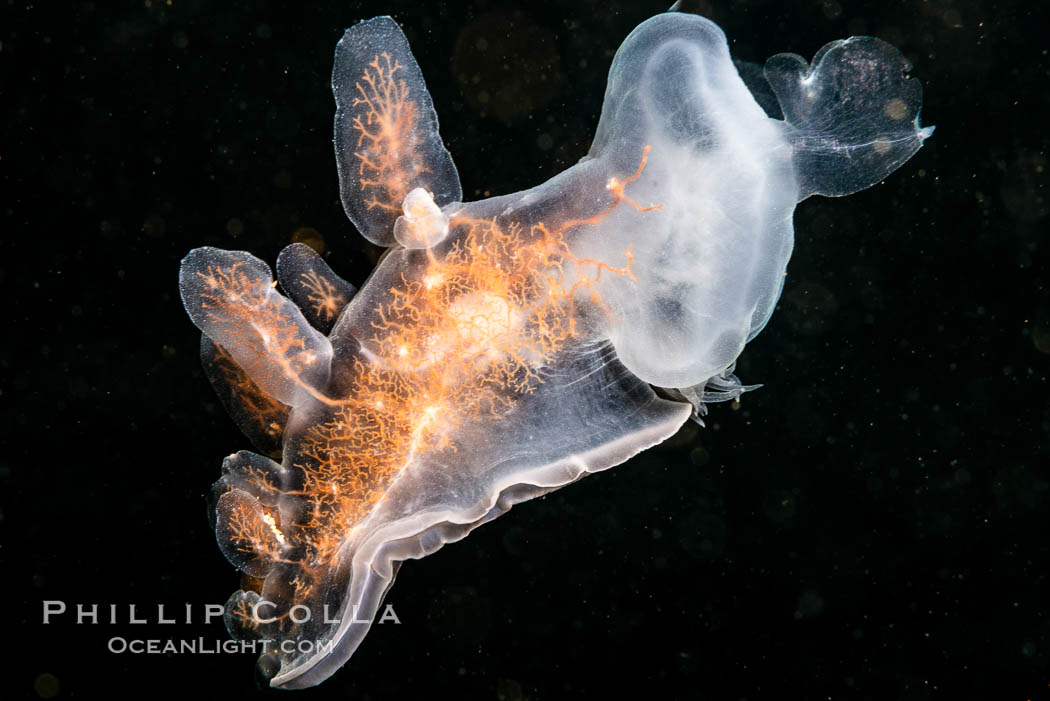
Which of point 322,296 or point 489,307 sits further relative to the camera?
point 322,296

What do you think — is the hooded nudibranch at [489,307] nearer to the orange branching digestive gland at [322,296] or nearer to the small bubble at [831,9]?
the orange branching digestive gland at [322,296]

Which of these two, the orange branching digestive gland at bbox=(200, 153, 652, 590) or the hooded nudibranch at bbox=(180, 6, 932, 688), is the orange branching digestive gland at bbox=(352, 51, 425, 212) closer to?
the hooded nudibranch at bbox=(180, 6, 932, 688)

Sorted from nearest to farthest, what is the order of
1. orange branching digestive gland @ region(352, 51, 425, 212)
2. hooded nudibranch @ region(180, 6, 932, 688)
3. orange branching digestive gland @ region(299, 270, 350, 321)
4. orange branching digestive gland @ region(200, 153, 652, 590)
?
hooded nudibranch @ region(180, 6, 932, 688) → orange branching digestive gland @ region(352, 51, 425, 212) → orange branching digestive gland @ region(200, 153, 652, 590) → orange branching digestive gland @ region(299, 270, 350, 321)

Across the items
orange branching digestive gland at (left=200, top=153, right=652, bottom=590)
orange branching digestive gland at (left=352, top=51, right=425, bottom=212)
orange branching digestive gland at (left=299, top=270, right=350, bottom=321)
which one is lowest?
orange branching digestive gland at (left=200, top=153, right=652, bottom=590)

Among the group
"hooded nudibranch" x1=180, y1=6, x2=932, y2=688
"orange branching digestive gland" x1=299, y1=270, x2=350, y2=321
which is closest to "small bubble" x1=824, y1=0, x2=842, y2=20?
"hooded nudibranch" x1=180, y1=6, x2=932, y2=688

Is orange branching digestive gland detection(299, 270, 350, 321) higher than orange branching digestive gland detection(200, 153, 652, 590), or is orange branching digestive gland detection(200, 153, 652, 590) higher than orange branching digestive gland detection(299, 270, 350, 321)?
orange branching digestive gland detection(299, 270, 350, 321)

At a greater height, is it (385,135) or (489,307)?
(385,135)

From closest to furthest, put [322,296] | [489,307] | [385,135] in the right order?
[385,135] < [489,307] < [322,296]

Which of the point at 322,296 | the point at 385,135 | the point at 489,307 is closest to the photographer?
the point at 385,135

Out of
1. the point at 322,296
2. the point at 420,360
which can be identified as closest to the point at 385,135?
the point at 322,296

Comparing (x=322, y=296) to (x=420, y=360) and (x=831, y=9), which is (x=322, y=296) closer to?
(x=420, y=360)
